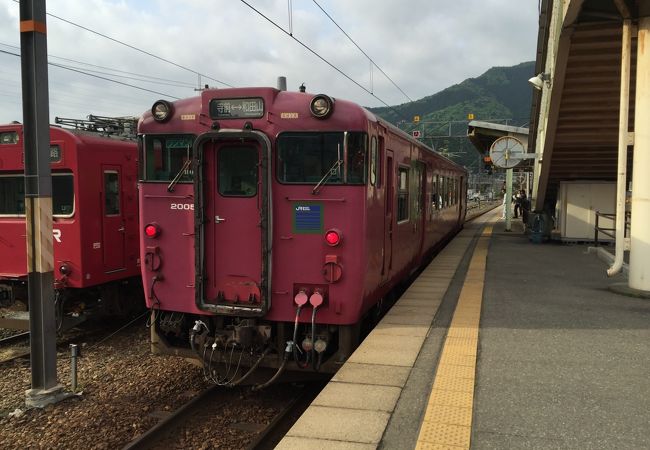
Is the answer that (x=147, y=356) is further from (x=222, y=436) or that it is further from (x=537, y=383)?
(x=537, y=383)

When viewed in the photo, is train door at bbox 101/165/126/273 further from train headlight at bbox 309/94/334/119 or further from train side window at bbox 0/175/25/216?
train headlight at bbox 309/94/334/119

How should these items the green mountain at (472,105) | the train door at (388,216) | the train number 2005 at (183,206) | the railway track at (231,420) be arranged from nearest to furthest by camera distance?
the railway track at (231,420) < the train number 2005 at (183,206) < the train door at (388,216) < the green mountain at (472,105)

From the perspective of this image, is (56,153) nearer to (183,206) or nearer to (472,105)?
(183,206)

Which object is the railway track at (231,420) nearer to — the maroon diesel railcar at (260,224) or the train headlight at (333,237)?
the maroon diesel railcar at (260,224)

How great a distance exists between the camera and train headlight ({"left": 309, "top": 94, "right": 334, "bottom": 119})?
5141 millimetres

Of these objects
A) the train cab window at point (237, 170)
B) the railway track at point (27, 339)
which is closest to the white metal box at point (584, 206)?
the railway track at point (27, 339)

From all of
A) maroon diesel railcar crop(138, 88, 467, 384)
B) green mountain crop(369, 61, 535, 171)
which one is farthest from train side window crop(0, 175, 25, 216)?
green mountain crop(369, 61, 535, 171)

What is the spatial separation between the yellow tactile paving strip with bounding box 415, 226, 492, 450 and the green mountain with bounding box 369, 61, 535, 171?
50.6 metres

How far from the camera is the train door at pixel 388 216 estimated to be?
6309 mm

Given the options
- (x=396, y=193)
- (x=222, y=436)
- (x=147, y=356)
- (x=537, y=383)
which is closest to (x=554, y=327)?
(x=537, y=383)

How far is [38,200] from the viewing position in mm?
5477

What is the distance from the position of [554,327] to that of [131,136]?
24.9 feet

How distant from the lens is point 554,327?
6.13m

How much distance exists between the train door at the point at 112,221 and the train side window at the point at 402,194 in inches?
180
